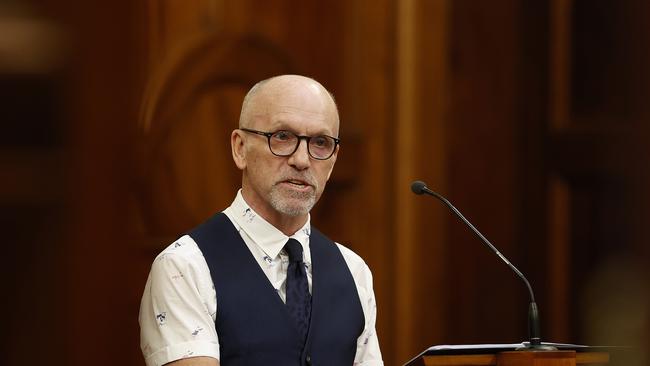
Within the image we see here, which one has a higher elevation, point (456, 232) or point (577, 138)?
point (577, 138)

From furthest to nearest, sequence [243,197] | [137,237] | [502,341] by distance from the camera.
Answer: [502,341] < [137,237] < [243,197]

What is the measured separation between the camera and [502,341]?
11.7 feet

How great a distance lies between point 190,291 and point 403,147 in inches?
58.3

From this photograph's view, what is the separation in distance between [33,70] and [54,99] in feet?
0.30

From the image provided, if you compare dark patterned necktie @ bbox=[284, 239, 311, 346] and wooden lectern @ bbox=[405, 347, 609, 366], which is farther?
dark patterned necktie @ bbox=[284, 239, 311, 346]

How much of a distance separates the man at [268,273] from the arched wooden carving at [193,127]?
84 centimetres

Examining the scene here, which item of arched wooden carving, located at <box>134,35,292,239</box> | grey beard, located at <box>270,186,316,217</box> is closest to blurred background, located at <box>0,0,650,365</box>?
arched wooden carving, located at <box>134,35,292,239</box>

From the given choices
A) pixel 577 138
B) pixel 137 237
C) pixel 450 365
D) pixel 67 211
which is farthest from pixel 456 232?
pixel 450 365

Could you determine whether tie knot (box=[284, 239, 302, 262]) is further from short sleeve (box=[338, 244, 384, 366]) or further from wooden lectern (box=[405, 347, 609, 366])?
wooden lectern (box=[405, 347, 609, 366])

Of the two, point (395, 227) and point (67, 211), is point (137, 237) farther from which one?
point (395, 227)

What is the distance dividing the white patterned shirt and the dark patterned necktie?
14 mm

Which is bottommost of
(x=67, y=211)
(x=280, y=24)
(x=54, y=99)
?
(x=67, y=211)

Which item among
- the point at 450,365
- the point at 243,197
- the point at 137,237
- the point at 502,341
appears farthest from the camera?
the point at 502,341

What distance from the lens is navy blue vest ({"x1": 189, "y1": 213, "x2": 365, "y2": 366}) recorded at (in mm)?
2131
